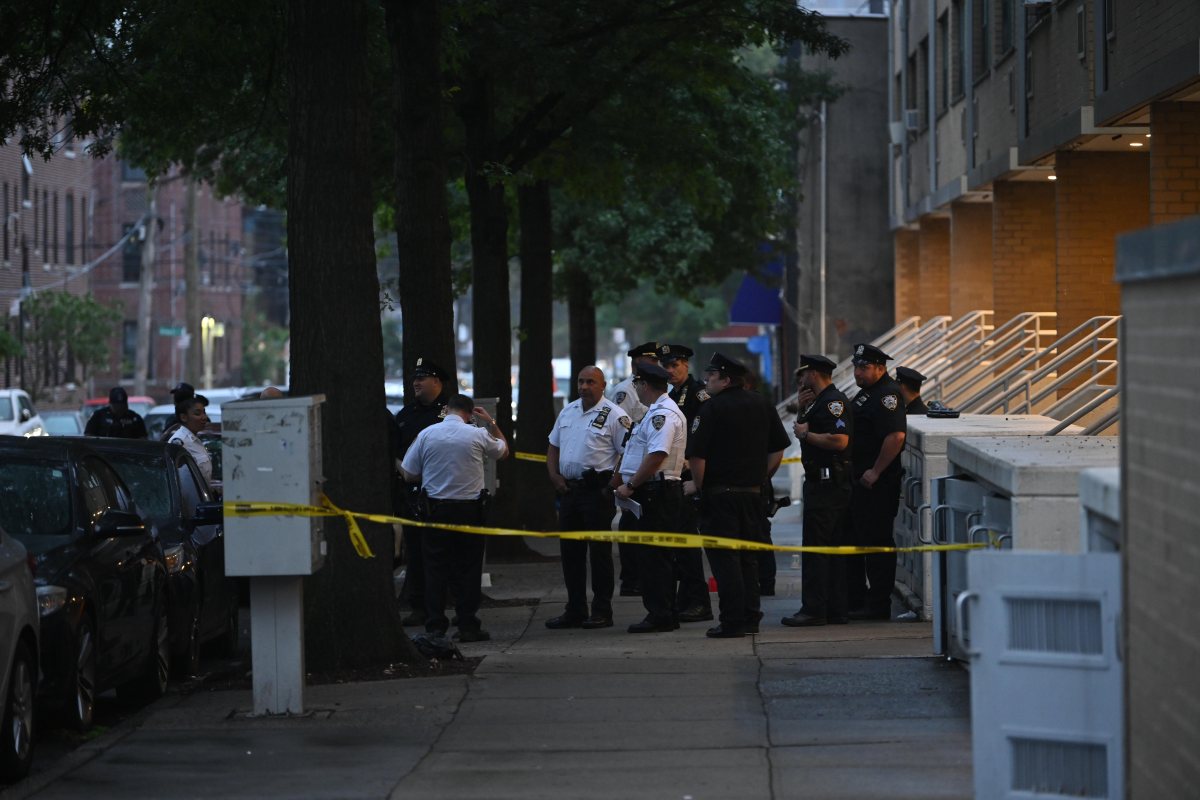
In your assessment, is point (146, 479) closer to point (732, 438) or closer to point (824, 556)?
point (732, 438)

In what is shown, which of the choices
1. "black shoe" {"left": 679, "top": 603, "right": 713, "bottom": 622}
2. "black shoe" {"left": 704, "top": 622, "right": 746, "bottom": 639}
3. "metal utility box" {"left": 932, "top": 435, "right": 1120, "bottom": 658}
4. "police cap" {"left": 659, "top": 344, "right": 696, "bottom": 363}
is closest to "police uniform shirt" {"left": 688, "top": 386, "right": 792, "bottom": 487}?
"black shoe" {"left": 704, "top": 622, "right": 746, "bottom": 639}

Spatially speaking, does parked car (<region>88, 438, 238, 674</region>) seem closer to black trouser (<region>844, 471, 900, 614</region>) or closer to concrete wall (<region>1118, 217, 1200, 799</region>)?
black trouser (<region>844, 471, 900, 614</region>)

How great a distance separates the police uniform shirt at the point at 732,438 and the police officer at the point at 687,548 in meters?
1.07

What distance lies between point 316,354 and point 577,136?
1119 cm

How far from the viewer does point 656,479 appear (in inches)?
524

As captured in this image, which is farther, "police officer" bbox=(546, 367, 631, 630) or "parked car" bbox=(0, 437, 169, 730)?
"police officer" bbox=(546, 367, 631, 630)

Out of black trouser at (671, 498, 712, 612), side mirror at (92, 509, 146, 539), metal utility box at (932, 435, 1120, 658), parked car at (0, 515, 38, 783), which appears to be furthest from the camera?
black trouser at (671, 498, 712, 612)

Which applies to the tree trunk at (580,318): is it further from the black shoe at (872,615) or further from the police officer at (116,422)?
the black shoe at (872,615)

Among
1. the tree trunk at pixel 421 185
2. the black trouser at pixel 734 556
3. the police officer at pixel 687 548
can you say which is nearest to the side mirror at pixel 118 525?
the black trouser at pixel 734 556

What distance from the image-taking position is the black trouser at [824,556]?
13352 mm

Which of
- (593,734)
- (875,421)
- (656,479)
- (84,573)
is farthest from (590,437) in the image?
(84,573)

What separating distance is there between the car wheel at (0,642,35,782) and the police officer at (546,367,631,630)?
549cm

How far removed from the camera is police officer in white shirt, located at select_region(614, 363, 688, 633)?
13.1 metres

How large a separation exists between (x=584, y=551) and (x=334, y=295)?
3.54 m
